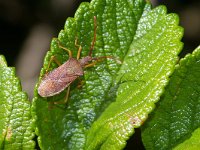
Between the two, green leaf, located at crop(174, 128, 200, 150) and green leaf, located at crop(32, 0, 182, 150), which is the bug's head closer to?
green leaf, located at crop(32, 0, 182, 150)

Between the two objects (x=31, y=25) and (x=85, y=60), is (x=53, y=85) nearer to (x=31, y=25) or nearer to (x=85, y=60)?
(x=85, y=60)

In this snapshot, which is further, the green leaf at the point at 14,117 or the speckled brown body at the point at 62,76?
the speckled brown body at the point at 62,76

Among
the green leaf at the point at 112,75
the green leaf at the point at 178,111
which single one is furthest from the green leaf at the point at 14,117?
the green leaf at the point at 178,111

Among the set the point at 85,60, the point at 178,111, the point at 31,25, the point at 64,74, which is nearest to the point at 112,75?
the point at 85,60

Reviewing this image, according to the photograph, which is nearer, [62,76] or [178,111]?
[178,111]

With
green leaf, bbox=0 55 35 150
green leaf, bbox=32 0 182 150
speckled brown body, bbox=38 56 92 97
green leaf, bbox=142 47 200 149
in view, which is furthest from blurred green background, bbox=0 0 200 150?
green leaf, bbox=142 47 200 149

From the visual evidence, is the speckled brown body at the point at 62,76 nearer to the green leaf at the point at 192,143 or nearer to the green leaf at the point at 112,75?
the green leaf at the point at 112,75

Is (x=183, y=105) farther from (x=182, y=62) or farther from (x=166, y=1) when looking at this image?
(x=166, y=1)
